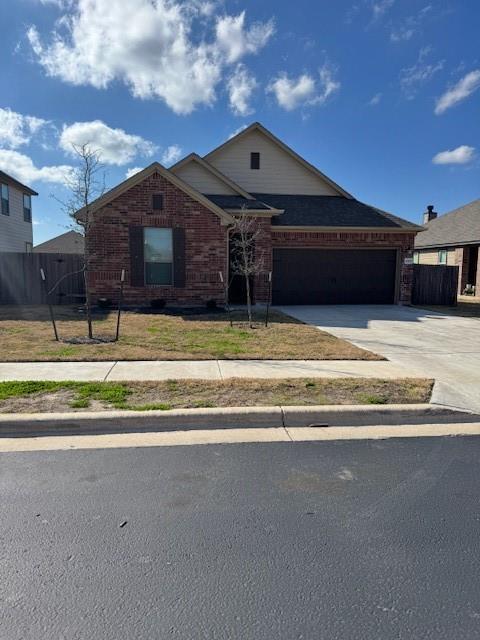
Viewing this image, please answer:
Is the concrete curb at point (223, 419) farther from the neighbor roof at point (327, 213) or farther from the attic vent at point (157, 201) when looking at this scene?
the neighbor roof at point (327, 213)

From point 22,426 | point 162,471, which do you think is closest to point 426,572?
point 162,471

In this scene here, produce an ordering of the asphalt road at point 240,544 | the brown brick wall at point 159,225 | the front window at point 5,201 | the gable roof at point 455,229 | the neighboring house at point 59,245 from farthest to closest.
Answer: the neighboring house at point 59,245
the front window at point 5,201
the gable roof at point 455,229
the brown brick wall at point 159,225
the asphalt road at point 240,544

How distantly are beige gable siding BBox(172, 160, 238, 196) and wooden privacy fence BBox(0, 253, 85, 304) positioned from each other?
5403 mm

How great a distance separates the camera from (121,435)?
4.39 meters

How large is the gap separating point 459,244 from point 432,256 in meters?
3.63

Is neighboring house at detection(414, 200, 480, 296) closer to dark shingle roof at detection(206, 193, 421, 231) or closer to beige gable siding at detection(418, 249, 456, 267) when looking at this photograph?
beige gable siding at detection(418, 249, 456, 267)

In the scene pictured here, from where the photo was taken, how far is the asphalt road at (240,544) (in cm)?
214

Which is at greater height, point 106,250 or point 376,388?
point 106,250

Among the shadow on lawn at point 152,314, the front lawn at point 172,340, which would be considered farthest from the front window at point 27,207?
the front lawn at point 172,340

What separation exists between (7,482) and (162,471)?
47.3 inches

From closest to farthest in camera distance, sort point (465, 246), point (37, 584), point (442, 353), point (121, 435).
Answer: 1. point (37, 584)
2. point (121, 435)
3. point (442, 353)
4. point (465, 246)

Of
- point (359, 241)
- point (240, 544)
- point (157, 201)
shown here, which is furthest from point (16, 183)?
point (240, 544)

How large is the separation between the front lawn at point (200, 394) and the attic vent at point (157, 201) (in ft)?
30.9

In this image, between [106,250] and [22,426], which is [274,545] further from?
[106,250]
